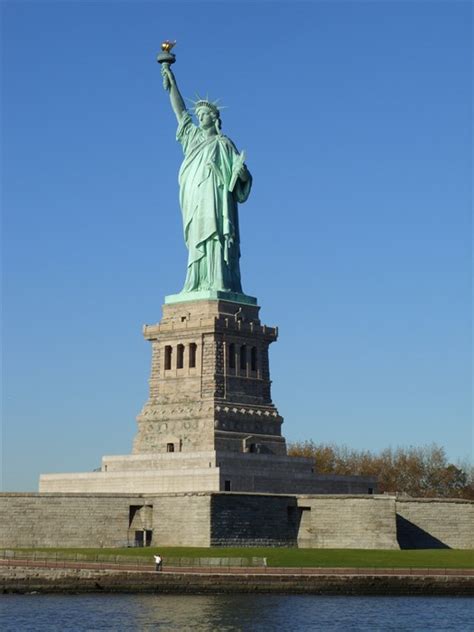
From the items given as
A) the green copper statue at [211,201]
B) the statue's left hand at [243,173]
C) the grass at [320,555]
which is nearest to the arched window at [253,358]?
the green copper statue at [211,201]

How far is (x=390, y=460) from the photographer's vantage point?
9800 centimetres

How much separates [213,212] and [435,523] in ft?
62.5

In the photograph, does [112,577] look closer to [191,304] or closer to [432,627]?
[432,627]

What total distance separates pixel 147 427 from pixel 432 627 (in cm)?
2819

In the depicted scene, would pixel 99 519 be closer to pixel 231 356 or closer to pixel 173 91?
pixel 231 356

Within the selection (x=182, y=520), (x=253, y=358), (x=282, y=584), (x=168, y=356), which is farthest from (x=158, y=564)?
(x=253, y=358)

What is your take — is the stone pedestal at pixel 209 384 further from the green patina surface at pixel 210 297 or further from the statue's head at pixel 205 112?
the statue's head at pixel 205 112

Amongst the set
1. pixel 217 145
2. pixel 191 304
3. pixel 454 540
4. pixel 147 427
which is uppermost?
pixel 217 145

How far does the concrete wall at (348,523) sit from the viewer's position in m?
64.6

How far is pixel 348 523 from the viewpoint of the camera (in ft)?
213

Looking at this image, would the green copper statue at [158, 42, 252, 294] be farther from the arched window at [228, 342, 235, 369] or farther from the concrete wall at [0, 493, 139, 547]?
the concrete wall at [0, 493, 139, 547]

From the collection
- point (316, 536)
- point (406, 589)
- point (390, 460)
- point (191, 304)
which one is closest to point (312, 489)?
point (316, 536)

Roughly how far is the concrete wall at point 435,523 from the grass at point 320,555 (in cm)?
353

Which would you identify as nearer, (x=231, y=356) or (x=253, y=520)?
(x=253, y=520)
